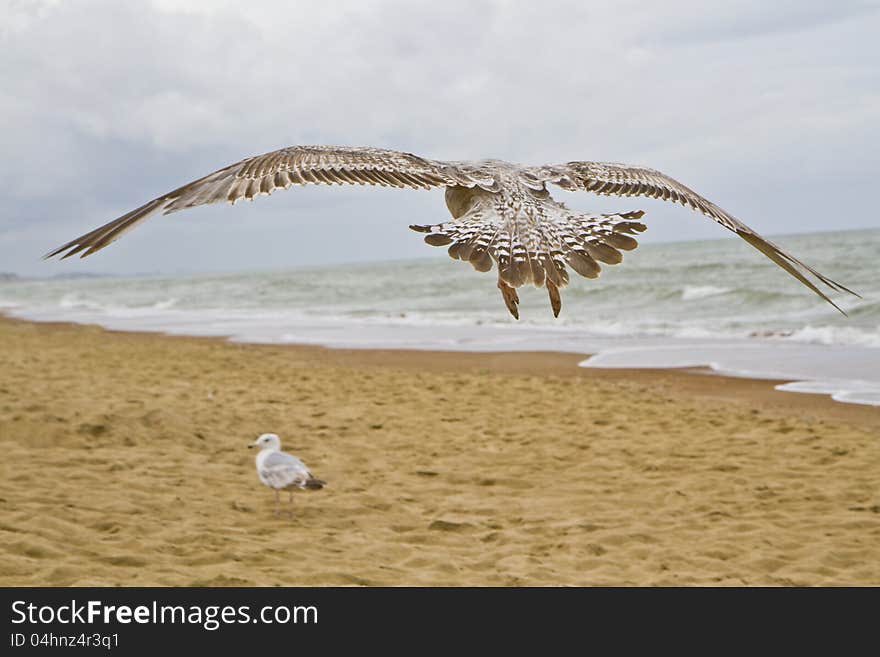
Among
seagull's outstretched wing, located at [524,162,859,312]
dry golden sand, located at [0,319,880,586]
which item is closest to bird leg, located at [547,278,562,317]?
seagull's outstretched wing, located at [524,162,859,312]

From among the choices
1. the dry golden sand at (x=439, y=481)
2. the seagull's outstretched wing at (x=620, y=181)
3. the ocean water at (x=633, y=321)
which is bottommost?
the dry golden sand at (x=439, y=481)

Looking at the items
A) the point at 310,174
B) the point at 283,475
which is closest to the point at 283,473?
the point at 283,475

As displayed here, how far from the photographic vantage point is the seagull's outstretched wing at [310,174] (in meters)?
3.09

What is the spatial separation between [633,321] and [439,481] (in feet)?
44.5

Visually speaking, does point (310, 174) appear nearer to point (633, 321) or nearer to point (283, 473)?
point (283, 473)

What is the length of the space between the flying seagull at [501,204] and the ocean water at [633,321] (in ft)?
24.6

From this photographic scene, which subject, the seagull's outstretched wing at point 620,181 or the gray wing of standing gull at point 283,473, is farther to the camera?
the gray wing of standing gull at point 283,473

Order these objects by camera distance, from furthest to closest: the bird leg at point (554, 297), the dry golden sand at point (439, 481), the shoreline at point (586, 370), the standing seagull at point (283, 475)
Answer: the shoreline at point (586, 370) → the standing seagull at point (283, 475) → the dry golden sand at point (439, 481) → the bird leg at point (554, 297)

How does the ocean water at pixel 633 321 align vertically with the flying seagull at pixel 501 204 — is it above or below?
above

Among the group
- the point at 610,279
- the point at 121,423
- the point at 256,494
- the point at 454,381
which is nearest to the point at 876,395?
the point at 454,381

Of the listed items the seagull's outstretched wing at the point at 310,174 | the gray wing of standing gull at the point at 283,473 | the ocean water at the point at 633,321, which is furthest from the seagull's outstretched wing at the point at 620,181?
the ocean water at the point at 633,321

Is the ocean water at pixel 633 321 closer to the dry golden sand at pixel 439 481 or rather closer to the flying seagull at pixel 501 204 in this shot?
the dry golden sand at pixel 439 481

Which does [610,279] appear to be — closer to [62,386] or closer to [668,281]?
[668,281]
